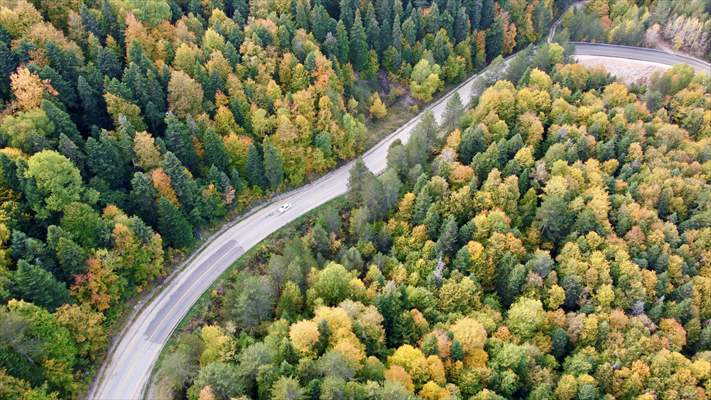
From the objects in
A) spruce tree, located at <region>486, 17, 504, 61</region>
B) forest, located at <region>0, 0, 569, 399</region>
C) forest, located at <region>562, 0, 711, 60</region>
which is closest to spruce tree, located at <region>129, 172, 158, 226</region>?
forest, located at <region>0, 0, 569, 399</region>

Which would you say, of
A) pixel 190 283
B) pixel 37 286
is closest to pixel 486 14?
pixel 190 283

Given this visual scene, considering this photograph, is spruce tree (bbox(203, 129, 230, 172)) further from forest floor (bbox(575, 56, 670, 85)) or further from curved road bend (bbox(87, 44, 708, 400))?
forest floor (bbox(575, 56, 670, 85))

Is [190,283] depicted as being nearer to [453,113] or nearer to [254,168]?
[254,168]

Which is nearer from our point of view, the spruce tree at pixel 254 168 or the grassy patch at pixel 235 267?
the grassy patch at pixel 235 267

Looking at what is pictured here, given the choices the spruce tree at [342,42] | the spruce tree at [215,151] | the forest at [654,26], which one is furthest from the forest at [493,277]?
the forest at [654,26]

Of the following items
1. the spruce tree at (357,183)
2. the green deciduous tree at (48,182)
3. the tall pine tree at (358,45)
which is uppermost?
the green deciduous tree at (48,182)

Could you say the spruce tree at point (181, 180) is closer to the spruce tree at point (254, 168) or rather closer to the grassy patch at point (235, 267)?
the spruce tree at point (254, 168)

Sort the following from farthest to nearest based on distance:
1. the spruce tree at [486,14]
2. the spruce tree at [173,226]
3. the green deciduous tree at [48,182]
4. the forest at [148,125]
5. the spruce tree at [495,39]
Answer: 1. the spruce tree at [495,39]
2. the spruce tree at [486,14]
3. the spruce tree at [173,226]
4. the green deciduous tree at [48,182]
5. the forest at [148,125]
